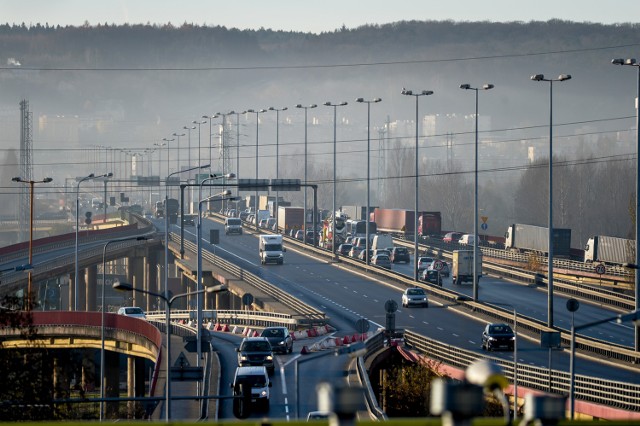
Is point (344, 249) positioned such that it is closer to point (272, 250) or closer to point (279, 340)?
point (272, 250)

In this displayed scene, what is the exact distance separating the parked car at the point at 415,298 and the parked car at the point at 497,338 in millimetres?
19427

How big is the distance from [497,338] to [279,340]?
11.6 meters

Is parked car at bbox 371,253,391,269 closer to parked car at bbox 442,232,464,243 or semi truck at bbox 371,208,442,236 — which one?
parked car at bbox 442,232,464,243

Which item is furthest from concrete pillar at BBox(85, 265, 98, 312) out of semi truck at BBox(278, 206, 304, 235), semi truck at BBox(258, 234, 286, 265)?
semi truck at BBox(258, 234, 286, 265)

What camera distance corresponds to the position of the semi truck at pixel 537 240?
357 feet

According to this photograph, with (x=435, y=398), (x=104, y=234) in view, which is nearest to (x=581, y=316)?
(x=435, y=398)

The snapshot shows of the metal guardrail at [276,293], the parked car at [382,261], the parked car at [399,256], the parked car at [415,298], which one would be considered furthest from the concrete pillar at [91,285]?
the parked car at [415,298]

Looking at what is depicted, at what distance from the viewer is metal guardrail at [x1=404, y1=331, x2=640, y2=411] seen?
44375 mm

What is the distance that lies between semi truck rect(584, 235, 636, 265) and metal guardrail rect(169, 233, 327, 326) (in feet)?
89.7

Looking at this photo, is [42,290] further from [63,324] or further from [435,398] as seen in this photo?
[435,398]

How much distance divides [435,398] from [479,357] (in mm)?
43490

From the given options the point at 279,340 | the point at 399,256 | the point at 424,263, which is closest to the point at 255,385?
the point at 279,340

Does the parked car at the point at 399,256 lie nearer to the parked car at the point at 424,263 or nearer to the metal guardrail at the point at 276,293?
the parked car at the point at 424,263

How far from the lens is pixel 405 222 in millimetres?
143500
